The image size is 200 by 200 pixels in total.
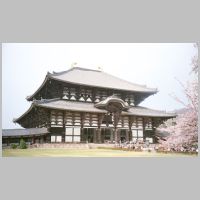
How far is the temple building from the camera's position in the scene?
15984 millimetres

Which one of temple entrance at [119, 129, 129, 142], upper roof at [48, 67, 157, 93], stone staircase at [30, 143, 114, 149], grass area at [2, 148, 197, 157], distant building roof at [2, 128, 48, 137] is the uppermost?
upper roof at [48, 67, 157, 93]

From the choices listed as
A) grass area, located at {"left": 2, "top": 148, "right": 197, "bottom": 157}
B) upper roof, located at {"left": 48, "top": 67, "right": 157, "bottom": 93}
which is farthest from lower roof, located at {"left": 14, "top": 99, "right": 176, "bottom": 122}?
grass area, located at {"left": 2, "top": 148, "right": 197, "bottom": 157}

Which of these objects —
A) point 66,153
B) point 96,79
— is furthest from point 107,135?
point 66,153

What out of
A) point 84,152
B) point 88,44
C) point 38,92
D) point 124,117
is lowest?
point 84,152

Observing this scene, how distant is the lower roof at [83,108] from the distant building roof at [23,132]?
54cm

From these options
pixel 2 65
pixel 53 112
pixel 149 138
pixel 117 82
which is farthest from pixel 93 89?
pixel 2 65

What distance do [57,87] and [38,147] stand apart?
140 inches

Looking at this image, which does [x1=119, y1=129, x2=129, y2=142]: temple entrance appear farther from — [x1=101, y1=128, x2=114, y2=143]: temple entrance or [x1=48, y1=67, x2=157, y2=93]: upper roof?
[x1=48, y1=67, x2=157, y2=93]: upper roof

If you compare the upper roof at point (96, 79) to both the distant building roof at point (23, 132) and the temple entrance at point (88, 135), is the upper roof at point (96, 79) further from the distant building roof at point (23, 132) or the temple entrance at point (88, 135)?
the distant building roof at point (23, 132)

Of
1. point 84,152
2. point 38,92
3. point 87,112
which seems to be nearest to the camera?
point 84,152

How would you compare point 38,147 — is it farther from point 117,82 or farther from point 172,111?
point 172,111

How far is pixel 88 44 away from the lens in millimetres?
13852

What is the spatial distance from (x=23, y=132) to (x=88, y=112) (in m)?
3.40

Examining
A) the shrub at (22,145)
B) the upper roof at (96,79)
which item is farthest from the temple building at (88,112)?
the shrub at (22,145)
